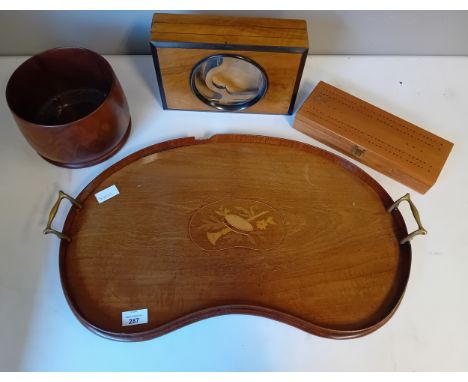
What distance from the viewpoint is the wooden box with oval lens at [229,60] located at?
0.70m

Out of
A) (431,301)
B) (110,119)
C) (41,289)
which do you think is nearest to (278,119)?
(110,119)

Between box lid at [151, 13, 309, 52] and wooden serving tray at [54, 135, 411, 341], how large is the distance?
178mm

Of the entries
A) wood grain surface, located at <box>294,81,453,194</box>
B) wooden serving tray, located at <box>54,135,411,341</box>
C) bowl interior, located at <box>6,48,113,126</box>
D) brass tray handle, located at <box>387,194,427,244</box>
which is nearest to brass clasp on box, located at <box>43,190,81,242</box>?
wooden serving tray, located at <box>54,135,411,341</box>

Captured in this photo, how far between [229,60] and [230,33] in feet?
0.21

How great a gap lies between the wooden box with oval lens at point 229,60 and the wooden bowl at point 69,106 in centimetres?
11

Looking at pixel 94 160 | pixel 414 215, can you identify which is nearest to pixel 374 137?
pixel 414 215

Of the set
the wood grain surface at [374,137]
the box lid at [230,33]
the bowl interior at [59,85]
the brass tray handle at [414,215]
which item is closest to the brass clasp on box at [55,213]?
the bowl interior at [59,85]

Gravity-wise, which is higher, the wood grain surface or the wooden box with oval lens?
the wooden box with oval lens

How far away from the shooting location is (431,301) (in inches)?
26.5

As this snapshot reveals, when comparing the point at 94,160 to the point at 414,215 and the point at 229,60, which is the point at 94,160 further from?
the point at 414,215

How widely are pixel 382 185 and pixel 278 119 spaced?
0.25m

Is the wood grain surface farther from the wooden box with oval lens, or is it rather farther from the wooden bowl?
the wooden bowl

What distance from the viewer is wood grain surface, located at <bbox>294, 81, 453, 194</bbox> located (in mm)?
742
